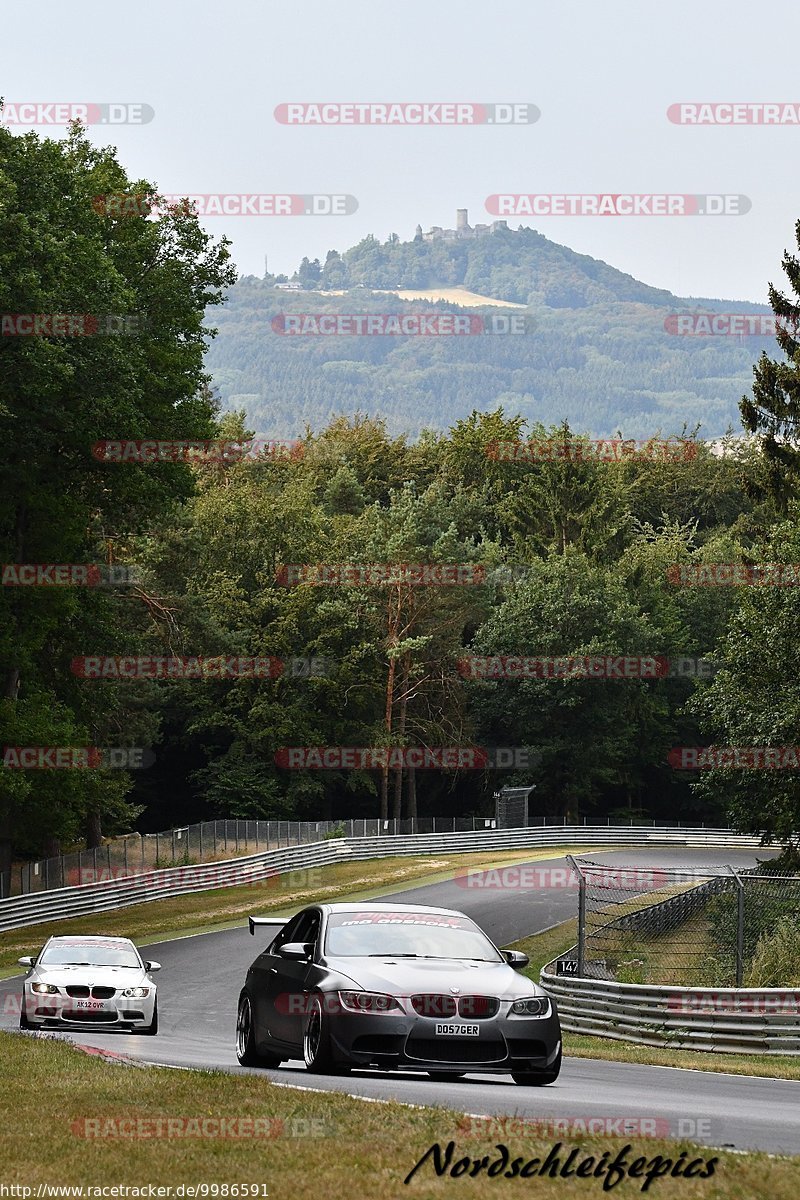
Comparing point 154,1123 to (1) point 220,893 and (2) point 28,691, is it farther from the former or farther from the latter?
(1) point 220,893

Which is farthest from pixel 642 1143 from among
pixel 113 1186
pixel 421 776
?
pixel 421 776

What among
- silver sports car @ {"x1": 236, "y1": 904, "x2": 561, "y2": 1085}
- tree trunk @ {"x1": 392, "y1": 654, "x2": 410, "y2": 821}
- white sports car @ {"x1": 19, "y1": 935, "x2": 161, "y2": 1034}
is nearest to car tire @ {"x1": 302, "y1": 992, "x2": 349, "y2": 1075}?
silver sports car @ {"x1": 236, "y1": 904, "x2": 561, "y2": 1085}

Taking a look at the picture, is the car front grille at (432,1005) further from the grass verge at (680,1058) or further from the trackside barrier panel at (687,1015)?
the trackside barrier panel at (687,1015)

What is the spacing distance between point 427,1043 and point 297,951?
159 centimetres

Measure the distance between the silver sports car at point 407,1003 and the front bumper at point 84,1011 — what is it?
298 inches

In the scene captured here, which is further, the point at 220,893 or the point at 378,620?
the point at 378,620

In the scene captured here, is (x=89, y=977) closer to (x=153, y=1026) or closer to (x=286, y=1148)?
(x=153, y=1026)

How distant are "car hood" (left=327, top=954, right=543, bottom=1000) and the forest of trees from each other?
961 inches

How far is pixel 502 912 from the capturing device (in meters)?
44.3

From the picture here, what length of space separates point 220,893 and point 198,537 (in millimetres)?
24342

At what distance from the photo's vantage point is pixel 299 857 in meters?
58.8

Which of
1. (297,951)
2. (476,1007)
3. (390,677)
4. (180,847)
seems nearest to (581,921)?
(297,951)

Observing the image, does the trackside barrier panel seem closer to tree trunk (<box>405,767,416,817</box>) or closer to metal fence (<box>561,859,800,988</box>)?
metal fence (<box>561,859,800,988</box>)

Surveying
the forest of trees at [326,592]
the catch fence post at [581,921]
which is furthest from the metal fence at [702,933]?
the forest of trees at [326,592]
